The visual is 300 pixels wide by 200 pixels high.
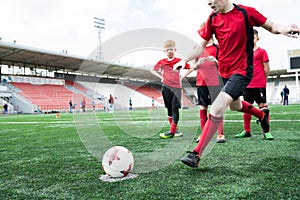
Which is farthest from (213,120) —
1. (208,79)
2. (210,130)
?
(208,79)

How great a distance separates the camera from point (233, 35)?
9.06 feet

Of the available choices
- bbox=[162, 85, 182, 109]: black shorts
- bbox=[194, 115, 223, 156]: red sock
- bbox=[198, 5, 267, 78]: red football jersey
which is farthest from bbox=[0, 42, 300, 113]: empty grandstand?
bbox=[194, 115, 223, 156]: red sock

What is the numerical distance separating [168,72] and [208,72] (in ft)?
3.09

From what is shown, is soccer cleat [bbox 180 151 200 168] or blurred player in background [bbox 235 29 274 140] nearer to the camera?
soccer cleat [bbox 180 151 200 168]

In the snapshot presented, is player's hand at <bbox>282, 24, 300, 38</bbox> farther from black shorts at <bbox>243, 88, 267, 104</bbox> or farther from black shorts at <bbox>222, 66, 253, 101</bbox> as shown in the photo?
black shorts at <bbox>243, 88, 267, 104</bbox>

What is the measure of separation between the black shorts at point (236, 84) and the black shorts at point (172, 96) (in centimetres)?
238

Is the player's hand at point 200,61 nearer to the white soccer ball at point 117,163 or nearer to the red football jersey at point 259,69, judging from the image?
the red football jersey at point 259,69

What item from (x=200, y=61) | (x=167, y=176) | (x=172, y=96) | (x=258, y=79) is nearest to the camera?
(x=167, y=176)

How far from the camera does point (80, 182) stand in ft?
7.30

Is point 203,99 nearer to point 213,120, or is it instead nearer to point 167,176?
point 213,120

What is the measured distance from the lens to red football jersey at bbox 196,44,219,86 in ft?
14.2

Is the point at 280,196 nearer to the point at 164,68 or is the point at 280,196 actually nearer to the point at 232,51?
the point at 232,51

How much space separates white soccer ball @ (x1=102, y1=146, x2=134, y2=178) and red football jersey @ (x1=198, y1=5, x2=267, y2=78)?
4.54 feet

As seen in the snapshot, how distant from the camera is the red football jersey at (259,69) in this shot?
461 cm
